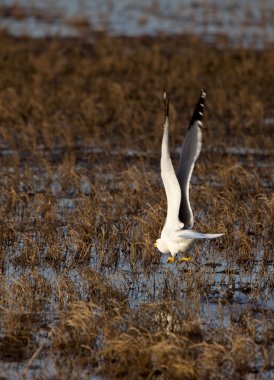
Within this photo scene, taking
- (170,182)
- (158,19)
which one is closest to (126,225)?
(170,182)

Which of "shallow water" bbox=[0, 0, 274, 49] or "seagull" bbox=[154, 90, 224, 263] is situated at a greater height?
"shallow water" bbox=[0, 0, 274, 49]

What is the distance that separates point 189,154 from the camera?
8.74 m

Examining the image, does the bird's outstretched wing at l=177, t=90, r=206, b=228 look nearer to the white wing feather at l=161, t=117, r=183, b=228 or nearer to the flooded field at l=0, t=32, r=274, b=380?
the white wing feather at l=161, t=117, r=183, b=228

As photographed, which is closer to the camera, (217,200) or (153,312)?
(153,312)

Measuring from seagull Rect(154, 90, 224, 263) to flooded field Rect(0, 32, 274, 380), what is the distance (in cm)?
30

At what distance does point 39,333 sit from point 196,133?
2.47m

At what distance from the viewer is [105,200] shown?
11.4 metres

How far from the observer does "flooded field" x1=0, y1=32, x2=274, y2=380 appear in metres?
6.82

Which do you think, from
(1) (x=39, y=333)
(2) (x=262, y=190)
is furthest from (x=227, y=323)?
(2) (x=262, y=190)

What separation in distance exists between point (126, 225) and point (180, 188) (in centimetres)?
176

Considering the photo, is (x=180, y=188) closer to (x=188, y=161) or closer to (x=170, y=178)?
(x=170, y=178)

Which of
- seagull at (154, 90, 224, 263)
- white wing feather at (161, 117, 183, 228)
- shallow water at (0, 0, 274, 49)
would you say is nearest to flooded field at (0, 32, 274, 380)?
seagull at (154, 90, 224, 263)

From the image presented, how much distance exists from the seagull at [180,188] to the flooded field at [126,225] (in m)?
0.30

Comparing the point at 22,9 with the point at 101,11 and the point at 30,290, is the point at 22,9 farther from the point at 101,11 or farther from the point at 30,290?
the point at 30,290
